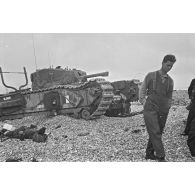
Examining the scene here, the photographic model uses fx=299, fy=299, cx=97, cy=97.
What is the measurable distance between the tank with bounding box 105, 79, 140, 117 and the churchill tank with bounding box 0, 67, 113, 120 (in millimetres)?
1242

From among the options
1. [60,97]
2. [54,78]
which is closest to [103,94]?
[60,97]

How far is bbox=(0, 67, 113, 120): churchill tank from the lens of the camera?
10.3m

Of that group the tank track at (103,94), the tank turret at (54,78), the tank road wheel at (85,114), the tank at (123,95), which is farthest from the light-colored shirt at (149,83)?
the tank at (123,95)

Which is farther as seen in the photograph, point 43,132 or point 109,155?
point 43,132

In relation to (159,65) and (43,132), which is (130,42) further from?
(43,132)

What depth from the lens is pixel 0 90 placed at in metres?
7.92

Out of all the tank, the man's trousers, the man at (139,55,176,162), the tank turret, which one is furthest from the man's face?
the tank

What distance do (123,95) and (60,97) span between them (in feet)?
8.39

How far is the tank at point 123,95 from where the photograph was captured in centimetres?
1162

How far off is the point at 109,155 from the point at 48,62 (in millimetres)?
2989

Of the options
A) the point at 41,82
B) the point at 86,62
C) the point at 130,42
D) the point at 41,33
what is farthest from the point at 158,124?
the point at 41,82

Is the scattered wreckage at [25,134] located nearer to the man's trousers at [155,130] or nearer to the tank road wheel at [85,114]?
the man's trousers at [155,130]

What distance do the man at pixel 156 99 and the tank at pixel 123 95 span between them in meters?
6.34

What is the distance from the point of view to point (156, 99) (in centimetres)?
511
